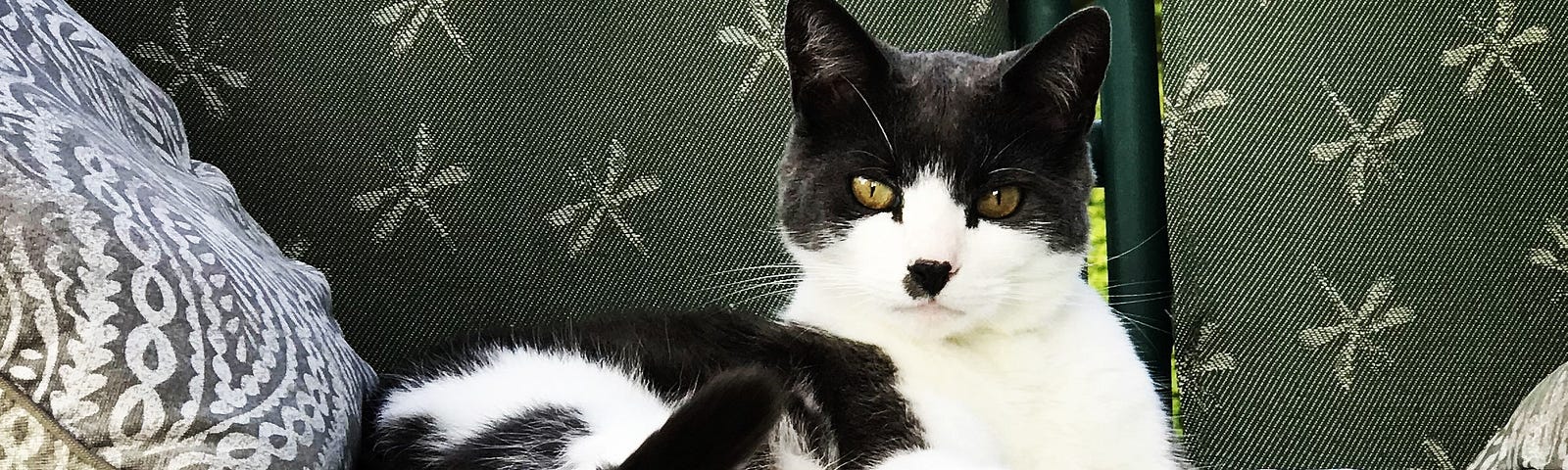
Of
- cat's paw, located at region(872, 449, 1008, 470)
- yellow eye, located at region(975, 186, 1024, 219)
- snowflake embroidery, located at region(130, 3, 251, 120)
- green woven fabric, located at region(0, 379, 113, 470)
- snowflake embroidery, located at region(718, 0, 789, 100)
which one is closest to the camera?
green woven fabric, located at region(0, 379, 113, 470)

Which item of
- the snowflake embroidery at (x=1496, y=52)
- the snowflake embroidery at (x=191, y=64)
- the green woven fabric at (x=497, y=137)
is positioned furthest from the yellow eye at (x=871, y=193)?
the snowflake embroidery at (x=1496, y=52)

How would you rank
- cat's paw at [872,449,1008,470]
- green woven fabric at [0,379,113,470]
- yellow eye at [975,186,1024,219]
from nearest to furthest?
1. green woven fabric at [0,379,113,470]
2. cat's paw at [872,449,1008,470]
3. yellow eye at [975,186,1024,219]

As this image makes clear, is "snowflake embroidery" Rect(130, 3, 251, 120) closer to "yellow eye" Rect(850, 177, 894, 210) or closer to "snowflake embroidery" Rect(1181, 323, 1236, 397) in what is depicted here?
"yellow eye" Rect(850, 177, 894, 210)

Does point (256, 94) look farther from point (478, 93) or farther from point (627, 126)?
point (627, 126)

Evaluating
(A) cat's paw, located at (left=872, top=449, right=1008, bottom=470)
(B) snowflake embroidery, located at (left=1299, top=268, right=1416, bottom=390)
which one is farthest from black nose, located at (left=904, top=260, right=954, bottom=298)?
(B) snowflake embroidery, located at (left=1299, top=268, right=1416, bottom=390)

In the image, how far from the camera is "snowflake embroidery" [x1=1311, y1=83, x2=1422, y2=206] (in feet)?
4.44

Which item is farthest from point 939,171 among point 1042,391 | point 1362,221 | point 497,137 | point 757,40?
point 1362,221

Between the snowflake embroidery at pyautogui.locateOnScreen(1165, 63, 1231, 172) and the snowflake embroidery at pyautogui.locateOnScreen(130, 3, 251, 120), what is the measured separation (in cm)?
112

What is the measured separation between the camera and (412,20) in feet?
4.17

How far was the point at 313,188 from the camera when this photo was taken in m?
1.25

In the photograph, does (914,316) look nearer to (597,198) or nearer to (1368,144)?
(597,198)

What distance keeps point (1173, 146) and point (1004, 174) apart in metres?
0.56

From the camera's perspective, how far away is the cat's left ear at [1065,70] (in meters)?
0.91

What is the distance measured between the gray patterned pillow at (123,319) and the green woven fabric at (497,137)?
51cm
